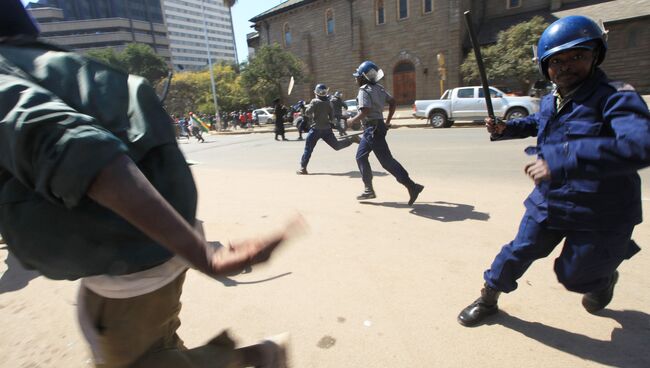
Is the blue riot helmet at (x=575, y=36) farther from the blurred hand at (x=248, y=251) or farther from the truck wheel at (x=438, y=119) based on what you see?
the truck wheel at (x=438, y=119)

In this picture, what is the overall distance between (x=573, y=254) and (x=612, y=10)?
28.3 m

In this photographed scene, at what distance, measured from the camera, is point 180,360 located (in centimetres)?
134

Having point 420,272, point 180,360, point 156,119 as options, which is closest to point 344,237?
point 420,272

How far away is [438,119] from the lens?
53.2 ft

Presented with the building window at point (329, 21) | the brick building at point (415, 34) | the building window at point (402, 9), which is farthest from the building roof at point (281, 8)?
the building window at point (402, 9)

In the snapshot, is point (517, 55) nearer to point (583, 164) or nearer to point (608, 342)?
point (608, 342)

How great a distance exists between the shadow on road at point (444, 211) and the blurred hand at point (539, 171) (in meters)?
2.53

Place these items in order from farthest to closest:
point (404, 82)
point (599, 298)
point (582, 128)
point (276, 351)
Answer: point (404, 82) → point (599, 298) → point (582, 128) → point (276, 351)

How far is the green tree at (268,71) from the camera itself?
25781 mm

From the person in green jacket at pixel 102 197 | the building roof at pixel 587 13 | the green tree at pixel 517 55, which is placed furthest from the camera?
the building roof at pixel 587 13

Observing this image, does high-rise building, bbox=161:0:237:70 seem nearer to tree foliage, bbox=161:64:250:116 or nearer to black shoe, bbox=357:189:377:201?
tree foliage, bbox=161:64:250:116

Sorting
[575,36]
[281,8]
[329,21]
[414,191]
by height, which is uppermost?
[281,8]

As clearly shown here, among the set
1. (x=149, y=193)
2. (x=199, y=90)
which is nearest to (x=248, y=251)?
(x=149, y=193)

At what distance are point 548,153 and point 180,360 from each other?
1.79 m
